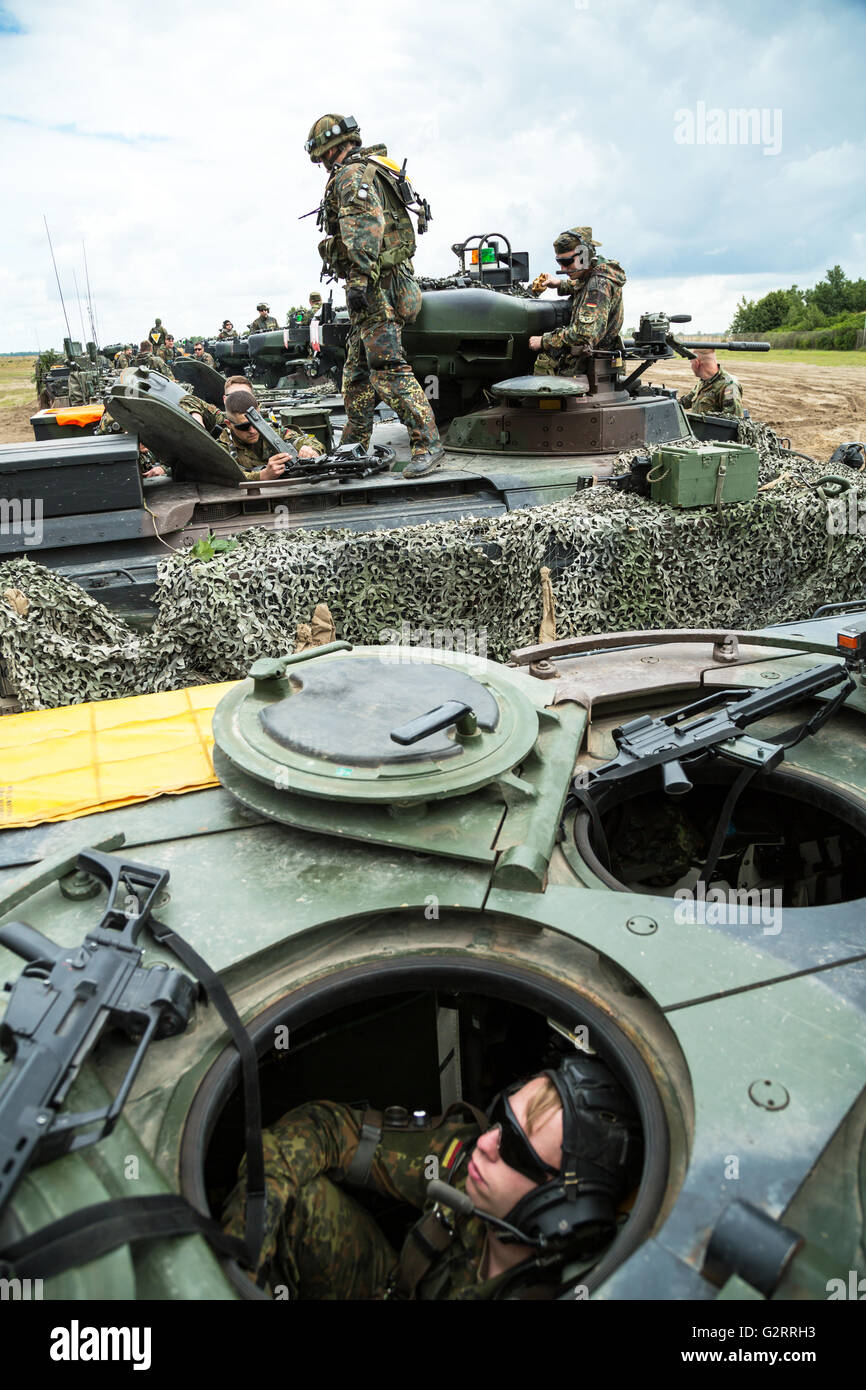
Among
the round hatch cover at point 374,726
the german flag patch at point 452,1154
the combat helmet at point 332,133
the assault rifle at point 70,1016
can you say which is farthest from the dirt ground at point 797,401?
the assault rifle at point 70,1016

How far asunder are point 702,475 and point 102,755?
559cm

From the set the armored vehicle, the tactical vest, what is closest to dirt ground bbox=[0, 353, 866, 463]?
the armored vehicle

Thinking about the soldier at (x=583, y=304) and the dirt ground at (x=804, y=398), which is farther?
the dirt ground at (x=804, y=398)

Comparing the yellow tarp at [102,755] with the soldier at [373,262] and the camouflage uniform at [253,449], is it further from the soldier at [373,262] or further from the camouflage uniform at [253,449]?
the camouflage uniform at [253,449]

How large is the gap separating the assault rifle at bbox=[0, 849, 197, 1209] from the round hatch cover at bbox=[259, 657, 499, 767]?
59cm

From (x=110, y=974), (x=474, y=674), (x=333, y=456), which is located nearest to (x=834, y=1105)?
(x=110, y=974)

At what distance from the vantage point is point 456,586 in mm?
6609

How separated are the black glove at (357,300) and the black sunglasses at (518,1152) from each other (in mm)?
6470

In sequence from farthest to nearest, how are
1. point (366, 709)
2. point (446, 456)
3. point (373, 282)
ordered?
point (446, 456) < point (373, 282) < point (366, 709)

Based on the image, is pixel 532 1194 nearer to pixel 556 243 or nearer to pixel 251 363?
pixel 556 243

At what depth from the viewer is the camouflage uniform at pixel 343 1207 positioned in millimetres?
2285

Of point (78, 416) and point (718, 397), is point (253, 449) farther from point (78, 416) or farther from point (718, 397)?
point (78, 416)

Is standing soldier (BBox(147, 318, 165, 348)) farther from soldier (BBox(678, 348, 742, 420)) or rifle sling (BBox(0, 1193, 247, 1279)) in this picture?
rifle sling (BBox(0, 1193, 247, 1279))

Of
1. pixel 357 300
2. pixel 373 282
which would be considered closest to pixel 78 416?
pixel 357 300
